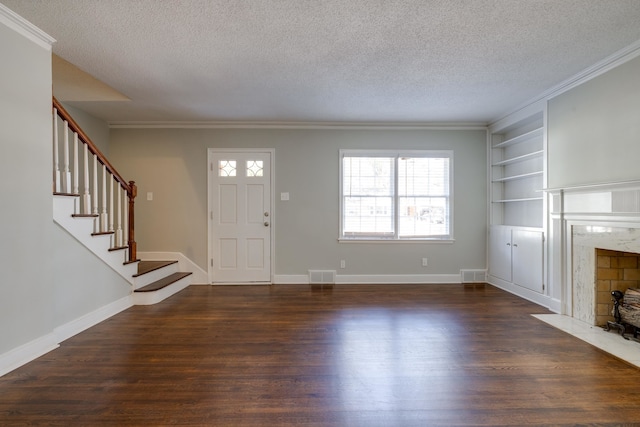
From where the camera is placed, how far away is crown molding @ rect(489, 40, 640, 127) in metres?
2.88

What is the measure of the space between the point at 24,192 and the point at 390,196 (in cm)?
448

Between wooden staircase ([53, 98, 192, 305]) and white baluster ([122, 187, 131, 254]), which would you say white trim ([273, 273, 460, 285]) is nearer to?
wooden staircase ([53, 98, 192, 305])

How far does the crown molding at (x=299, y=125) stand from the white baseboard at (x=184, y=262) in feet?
6.83

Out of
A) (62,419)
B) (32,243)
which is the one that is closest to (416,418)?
(62,419)

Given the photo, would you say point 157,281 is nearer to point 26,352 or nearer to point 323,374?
point 26,352

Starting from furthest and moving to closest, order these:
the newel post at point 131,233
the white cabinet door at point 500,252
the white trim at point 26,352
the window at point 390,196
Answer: the window at point 390,196
the white cabinet door at point 500,252
the newel post at point 131,233
the white trim at point 26,352

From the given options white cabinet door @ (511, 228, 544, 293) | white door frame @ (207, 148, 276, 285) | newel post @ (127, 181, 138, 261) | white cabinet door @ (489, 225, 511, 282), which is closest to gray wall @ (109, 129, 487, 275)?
white door frame @ (207, 148, 276, 285)

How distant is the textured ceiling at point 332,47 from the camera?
232 cm

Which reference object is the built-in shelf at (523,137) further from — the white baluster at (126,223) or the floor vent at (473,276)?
the white baluster at (126,223)

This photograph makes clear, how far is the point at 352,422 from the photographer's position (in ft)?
5.84

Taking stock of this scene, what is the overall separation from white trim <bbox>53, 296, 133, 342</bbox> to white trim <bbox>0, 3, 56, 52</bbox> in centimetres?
248

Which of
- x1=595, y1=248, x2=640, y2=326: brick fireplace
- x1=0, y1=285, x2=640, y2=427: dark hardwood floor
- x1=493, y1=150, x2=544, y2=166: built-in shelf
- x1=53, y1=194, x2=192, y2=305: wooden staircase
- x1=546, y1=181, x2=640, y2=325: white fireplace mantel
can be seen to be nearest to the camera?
x1=0, y1=285, x2=640, y2=427: dark hardwood floor

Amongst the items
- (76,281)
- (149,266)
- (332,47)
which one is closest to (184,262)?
(149,266)

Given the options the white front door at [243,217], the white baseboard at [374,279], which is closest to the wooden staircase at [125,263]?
the white front door at [243,217]
